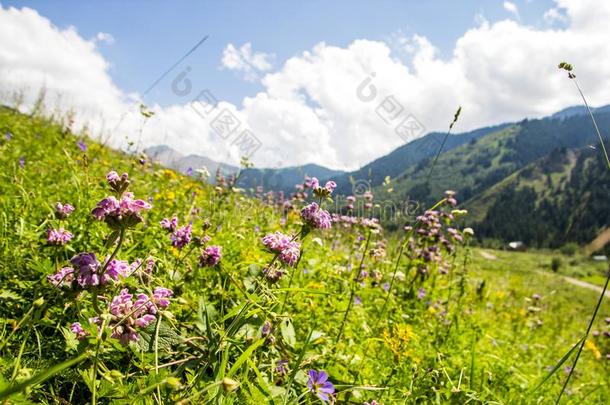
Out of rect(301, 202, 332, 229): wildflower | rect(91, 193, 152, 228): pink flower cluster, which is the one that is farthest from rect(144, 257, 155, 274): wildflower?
rect(301, 202, 332, 229): wildflower

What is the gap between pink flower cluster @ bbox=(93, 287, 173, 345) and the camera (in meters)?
1.69

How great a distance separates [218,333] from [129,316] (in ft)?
1.95

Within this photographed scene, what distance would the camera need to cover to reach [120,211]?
58.5 inches

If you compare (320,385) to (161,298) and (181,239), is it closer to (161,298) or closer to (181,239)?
(161,298)

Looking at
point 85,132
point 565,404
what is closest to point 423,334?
point 565,404

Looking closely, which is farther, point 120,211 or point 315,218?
point 315,218

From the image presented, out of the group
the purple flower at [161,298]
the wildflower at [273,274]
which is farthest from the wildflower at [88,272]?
the wildflower at [273,274]

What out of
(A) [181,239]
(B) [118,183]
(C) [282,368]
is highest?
(B) [118,183]

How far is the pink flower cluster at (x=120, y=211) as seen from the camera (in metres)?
1.48

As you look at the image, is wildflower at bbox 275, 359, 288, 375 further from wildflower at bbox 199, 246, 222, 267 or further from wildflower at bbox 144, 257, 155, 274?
wildflower at bbox 144, 257, 155, 274

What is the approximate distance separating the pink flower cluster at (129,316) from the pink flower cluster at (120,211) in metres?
0.37

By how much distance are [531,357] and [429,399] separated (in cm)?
358

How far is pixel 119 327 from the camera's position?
169cm

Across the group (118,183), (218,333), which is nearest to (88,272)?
(118,183)
